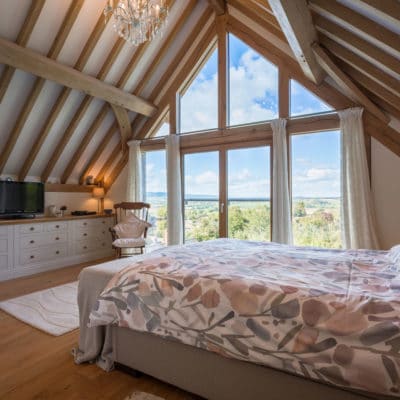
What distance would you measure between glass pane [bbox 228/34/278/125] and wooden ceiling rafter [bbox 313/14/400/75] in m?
1.61

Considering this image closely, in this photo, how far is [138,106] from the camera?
4848 mm

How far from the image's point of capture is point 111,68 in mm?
4262

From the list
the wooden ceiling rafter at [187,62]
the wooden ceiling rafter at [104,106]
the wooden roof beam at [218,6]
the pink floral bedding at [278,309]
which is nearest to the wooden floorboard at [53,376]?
the pink floral bedding at [278,309]

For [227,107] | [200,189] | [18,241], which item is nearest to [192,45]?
[227,107]

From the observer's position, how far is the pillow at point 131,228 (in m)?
4.71

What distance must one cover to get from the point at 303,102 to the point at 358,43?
1591mm

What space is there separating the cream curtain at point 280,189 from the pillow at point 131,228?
2.10 m

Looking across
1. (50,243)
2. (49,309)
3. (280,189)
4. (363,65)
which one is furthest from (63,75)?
(363,65)

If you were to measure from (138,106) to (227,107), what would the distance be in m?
1.55

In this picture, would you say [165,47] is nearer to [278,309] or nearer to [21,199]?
[21,199]

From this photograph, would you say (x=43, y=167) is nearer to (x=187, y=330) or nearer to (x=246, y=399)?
(x=187, y=330)

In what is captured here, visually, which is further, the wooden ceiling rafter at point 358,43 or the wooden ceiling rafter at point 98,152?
the wooden ceiling rafter at point 98,152

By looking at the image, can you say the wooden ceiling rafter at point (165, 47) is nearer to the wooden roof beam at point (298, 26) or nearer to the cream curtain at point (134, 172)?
the cream curtain at point (134, 172)

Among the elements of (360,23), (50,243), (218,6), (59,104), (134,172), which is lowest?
(50,243)
